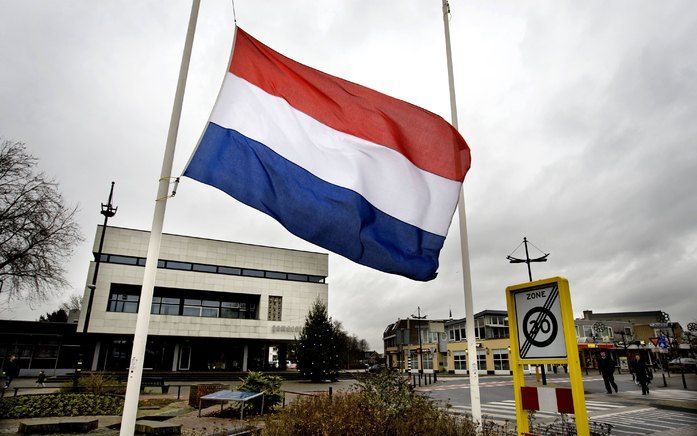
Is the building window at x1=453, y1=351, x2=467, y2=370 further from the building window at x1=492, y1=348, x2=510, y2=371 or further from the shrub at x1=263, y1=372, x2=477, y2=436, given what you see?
the shrub at x1=263, y1=372, x2=477, y2=436

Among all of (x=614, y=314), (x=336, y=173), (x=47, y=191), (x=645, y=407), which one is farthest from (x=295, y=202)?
(x=614, y=314)

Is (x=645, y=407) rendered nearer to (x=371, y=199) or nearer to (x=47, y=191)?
(x=371, y=199)

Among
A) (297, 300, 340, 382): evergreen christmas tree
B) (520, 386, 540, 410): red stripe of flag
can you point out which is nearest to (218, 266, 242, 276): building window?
(297, 300, 340, 382): evergreen christmas tree

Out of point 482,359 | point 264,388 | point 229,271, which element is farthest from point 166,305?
point 482,359

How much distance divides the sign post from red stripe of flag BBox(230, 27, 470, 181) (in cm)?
232

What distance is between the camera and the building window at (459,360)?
73.6 meters

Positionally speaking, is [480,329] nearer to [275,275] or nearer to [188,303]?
[275,275]

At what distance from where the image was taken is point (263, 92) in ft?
19.6

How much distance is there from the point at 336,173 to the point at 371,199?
28.3 inches

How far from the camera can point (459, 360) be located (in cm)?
7462

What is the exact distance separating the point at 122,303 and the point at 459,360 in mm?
54797

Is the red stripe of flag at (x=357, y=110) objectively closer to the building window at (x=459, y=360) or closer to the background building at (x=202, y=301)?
the background building at (x=202, y=301)

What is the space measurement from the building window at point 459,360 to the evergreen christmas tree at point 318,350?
40890 millimetres

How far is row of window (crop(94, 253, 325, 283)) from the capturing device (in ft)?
145
